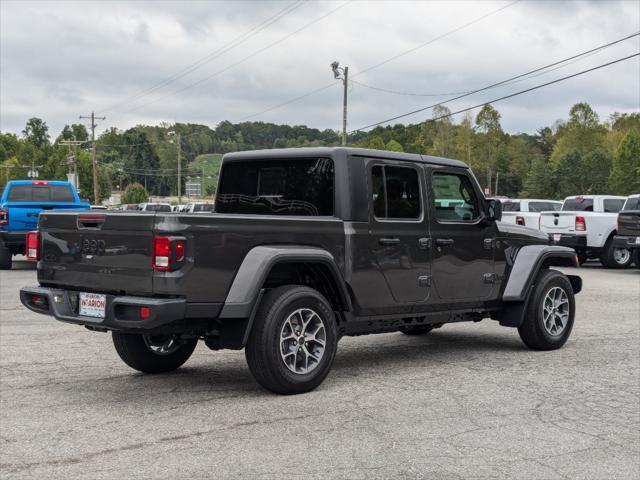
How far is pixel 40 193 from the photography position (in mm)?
20859

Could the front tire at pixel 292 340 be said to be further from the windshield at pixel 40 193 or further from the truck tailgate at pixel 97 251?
the windshield at pixel 40 193

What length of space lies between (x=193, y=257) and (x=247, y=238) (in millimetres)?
481

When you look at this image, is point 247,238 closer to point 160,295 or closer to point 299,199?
point 160,295

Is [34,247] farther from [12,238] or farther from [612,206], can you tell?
[612,206]

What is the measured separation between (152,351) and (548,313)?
13.2ft

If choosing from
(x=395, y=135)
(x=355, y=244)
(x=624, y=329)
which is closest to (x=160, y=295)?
(x=355, y=244)

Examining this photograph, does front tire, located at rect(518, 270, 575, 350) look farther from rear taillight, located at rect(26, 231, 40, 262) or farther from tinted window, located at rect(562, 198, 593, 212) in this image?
tinted window, located at rect(562, 198, 593, 212)

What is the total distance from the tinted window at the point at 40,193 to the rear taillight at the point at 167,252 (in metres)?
15.9

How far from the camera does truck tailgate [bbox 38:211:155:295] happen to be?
5801mm

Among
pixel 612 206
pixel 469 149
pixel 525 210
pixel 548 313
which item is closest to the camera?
pixel 548 313

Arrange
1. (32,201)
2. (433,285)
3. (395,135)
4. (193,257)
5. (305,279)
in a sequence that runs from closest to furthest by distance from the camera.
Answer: (193,257)
(305,279)
(433,285)
(32,201)
(395,135)

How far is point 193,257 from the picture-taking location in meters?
5.77

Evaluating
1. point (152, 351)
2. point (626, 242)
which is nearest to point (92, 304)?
point (152, 351)

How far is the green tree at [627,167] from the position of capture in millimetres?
90981
